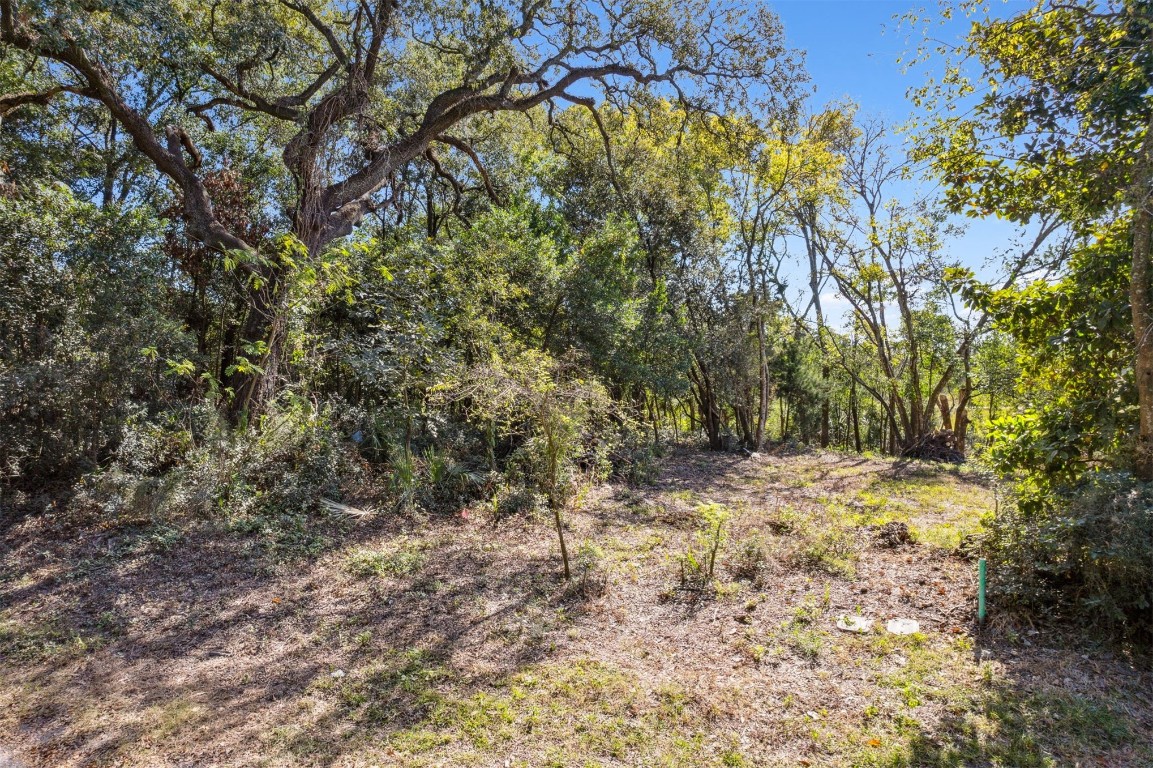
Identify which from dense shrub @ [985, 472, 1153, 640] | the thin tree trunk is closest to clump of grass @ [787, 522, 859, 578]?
dense shrub @ [985, 472, 1153, 640]

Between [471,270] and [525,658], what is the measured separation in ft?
21.9

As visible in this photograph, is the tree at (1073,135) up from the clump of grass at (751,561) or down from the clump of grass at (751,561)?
up

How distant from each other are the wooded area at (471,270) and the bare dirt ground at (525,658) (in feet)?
1.83

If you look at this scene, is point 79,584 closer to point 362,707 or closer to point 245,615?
point 245,615

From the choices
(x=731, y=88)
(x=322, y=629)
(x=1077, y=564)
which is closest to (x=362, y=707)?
(x=322, y=629)

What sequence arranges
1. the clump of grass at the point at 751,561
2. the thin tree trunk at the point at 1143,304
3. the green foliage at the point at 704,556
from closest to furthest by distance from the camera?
the thin tree trunk at the point at 1143,304 < the green foliage at the point at 704,556 < the clump of grass at the point at 751,561

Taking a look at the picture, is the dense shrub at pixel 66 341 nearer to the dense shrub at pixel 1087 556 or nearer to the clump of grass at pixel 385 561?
the clump of grass at pixel 385 561

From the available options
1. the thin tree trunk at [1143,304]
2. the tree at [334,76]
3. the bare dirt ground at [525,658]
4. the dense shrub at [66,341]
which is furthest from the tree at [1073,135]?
the dense shrub at [66,341]

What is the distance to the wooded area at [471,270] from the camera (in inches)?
175

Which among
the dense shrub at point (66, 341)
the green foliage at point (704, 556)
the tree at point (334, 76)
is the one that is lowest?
the green foliage at point (704, 556)

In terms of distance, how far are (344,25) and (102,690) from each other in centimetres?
1011

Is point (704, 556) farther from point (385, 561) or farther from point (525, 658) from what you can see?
point (385, 561)

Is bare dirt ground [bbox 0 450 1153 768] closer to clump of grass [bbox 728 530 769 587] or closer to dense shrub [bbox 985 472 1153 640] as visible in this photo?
clump of grass [bbox 728 530 769 587]

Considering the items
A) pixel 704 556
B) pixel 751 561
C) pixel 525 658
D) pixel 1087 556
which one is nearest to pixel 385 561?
pixel 525 658
